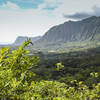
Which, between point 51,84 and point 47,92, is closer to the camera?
point 47,92

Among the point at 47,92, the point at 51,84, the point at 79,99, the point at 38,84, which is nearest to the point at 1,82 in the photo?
the point at 38,84

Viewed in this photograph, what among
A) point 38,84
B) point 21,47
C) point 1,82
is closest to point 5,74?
point 1,82

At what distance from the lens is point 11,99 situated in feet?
14.2

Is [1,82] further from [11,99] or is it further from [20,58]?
[11,99]

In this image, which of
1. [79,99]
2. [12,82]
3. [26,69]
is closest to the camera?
[12,82]

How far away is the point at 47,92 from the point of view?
4906 mm

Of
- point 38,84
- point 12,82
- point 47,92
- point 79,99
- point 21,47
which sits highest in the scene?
point 21,47

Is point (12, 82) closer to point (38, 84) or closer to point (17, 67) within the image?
point (17, 67)

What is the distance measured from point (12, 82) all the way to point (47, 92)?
1.67 metres

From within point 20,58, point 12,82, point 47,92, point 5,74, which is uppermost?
point 20,58

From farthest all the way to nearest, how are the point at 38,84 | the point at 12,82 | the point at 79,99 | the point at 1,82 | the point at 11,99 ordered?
1. the point at 79,99
2. the point at 38,84
3. the point at 11,99
4. the point at 12,82
5. the point at 1,82

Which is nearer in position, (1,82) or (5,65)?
(1,82)

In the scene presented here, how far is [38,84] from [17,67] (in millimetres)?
1137

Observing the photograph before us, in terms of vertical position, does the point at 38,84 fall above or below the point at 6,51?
below
